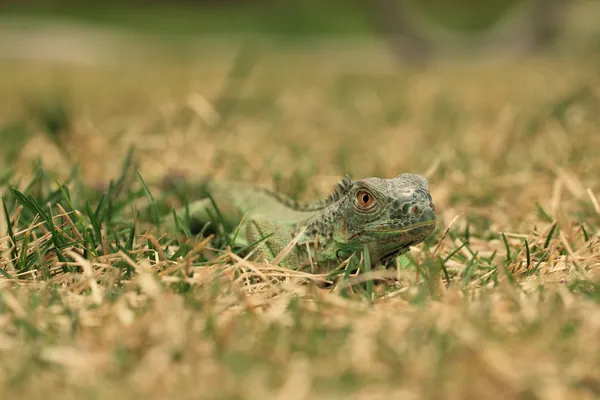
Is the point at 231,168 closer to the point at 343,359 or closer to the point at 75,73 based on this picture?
the point at 343,359

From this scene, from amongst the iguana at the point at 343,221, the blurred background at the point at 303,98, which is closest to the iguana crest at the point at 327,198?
the iguana at the point at 343,221

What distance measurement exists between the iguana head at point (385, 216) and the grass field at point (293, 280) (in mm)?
162

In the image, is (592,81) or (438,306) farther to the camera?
(592,81)

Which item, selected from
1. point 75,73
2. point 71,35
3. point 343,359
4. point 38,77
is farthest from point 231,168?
point 71,35

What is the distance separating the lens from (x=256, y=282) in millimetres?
3744

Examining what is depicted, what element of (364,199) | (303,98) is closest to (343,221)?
(364,199)

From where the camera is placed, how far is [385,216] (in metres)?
3.72

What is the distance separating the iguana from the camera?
3.68m

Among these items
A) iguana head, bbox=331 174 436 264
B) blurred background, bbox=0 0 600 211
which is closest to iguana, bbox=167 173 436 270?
iguana head, bbox=331 174 436 264

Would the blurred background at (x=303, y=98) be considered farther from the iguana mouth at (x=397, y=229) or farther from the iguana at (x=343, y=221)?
the iguana mouth at (x=397, y=229)

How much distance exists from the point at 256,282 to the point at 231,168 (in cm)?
277

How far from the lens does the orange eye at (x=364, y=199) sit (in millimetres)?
3822

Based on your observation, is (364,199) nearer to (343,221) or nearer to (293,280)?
(343,221)

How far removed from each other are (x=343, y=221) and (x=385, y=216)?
30 cm
